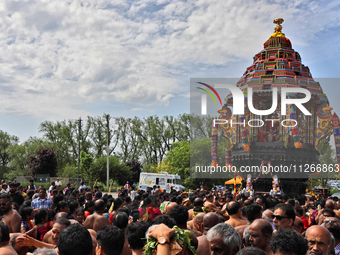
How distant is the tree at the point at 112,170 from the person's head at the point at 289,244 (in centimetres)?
4532

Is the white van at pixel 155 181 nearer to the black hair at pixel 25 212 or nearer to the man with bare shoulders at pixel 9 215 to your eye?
the black hair at pixel 25 212

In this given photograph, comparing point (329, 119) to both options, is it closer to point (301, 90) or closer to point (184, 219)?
point (301, 90)

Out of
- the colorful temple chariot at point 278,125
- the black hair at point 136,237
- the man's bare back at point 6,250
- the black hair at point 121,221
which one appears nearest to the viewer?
the man's bare back at point 6,250

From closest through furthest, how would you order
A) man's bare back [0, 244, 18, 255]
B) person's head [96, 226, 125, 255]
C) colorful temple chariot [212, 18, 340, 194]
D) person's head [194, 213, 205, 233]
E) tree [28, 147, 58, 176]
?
person's head [96, 226, 125, 255] → man's bare back [0, 244, 18, 255] → person's head [194, 213, 205, 233] → colorful temple chariot [212, 18, 340, 194] → tree [28, 147, 58, 176]

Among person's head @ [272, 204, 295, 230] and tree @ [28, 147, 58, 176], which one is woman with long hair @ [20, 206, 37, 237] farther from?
tree @ [28, 147, 58, 176]

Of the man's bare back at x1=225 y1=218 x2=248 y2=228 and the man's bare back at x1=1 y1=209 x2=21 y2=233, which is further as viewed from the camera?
the man's bare back at x1=225 y1=218 x2=248 y2=228

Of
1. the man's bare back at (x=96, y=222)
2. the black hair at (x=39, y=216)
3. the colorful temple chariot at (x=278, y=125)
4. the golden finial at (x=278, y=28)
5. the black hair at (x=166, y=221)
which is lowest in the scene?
the man's bare back at (x=96, y=222)

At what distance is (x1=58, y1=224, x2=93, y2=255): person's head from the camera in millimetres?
2713

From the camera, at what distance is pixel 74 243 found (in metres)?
2.72

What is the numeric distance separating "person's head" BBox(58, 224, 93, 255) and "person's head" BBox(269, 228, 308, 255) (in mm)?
1618

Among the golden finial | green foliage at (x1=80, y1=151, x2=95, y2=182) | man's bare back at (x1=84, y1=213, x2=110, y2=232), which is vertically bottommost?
man's bare back at (x1=84, y1=213, x2=110, y2=232)

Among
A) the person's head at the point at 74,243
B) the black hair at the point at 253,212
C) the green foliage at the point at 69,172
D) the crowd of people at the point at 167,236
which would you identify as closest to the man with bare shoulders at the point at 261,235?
the crowd of people at the point at 167,236

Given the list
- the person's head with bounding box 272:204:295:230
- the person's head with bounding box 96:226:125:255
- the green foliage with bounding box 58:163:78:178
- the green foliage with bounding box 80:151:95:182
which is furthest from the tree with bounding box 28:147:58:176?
the person's head with bounding box 96:226:125:255

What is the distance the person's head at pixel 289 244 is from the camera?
2.71 m
